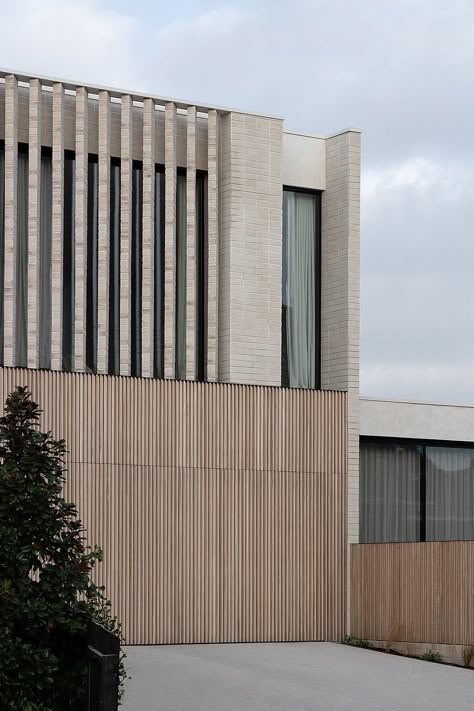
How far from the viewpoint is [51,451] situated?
10.7 meters

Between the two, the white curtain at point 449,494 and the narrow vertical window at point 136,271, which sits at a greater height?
the narrow vertical window at point 136,271

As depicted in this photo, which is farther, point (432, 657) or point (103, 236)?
point (103, 236)

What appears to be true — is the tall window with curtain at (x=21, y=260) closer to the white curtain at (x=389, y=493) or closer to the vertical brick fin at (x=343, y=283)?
the vertical brick fin at (x=343, y=283)

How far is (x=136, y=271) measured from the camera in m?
20.6

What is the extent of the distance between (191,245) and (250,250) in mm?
1011

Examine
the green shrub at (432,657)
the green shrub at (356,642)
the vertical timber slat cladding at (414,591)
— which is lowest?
the green shrub at (356,642)

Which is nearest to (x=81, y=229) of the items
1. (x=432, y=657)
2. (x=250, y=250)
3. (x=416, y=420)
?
(x=250, y=250)

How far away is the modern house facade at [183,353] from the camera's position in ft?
62.7

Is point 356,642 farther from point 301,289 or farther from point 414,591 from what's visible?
point 301,289

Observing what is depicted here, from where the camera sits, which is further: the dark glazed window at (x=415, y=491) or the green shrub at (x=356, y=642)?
the dark glazed window at (x=415, y=491)

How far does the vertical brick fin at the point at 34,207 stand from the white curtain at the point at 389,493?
6.24 metres

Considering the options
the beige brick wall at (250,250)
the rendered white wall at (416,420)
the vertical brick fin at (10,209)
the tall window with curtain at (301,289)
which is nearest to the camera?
the vertical brick fin at (10,209)

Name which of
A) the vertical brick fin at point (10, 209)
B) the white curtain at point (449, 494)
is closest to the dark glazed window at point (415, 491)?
the white curtain at point (449, 494)

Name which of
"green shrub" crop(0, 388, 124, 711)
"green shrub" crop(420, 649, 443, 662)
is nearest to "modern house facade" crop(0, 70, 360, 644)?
"green shrub" crop(420, 649, 443, 662)
